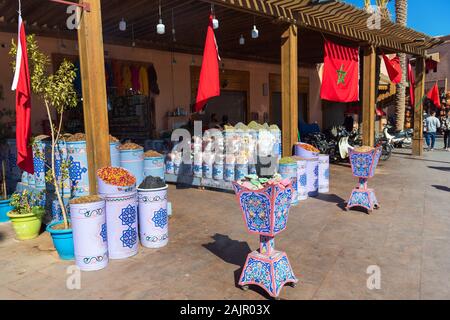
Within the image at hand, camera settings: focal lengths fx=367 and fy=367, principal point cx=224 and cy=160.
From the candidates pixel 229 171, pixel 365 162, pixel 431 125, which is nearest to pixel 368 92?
pixel 365 162

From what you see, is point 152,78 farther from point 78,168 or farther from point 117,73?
point 78,168

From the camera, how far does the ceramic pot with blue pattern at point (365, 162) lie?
5.89 meters

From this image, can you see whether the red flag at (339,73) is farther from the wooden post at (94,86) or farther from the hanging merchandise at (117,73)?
the wooden post at (94,86)

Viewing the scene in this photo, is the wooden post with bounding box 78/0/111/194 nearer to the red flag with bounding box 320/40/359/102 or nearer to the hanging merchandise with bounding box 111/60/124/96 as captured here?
the hanging merchandise with bounding box 111/60/124/96

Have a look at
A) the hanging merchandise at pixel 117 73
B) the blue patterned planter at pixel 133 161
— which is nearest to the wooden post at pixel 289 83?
the blue patterned planter at pixel 133 161

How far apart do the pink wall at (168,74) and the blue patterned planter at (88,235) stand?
6040 mm

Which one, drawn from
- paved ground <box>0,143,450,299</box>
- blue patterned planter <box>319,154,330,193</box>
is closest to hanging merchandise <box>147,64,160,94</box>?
paved ground <box>0,143,450,299</box>

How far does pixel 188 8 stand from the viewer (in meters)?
7.77

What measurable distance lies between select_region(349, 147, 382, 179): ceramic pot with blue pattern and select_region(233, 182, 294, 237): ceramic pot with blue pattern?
290cm

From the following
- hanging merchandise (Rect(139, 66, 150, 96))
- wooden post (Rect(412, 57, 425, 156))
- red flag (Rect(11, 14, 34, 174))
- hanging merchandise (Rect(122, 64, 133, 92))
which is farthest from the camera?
wooden post (Rect(412, 57, 425, 156))

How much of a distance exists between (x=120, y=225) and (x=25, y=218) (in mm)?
1726

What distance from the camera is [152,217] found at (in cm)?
469

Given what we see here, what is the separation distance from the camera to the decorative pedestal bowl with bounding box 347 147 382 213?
5.90 metres

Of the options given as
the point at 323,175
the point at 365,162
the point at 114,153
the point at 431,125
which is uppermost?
the point at 431,125
